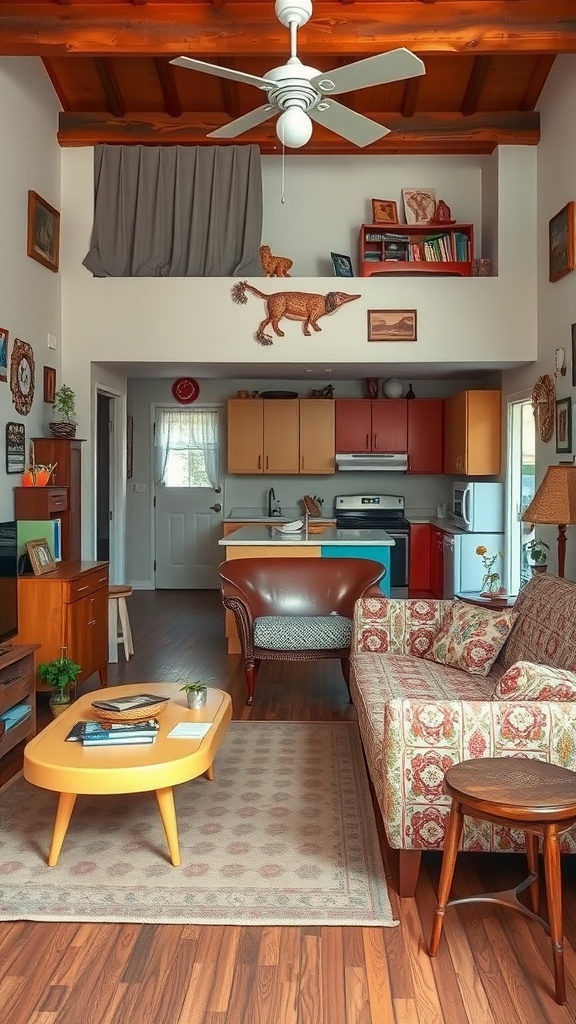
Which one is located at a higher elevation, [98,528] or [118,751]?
[98,528]

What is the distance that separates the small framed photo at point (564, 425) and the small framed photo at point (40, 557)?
324 centimetres

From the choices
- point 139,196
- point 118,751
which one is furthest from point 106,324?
point 118,751

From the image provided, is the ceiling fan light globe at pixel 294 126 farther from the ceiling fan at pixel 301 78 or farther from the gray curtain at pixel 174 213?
the gray curtain at pixel 174 213

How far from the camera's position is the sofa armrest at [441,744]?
2508 millimetres

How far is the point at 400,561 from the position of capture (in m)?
8.38

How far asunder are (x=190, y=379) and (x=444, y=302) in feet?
11.3

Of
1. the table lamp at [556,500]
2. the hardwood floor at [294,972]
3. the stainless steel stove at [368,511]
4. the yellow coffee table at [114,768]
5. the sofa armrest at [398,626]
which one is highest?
the table lamp at [556,500]

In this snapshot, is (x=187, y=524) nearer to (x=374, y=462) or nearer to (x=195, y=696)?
(x=374, y=462)

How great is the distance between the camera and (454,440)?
Result: 7793 mm

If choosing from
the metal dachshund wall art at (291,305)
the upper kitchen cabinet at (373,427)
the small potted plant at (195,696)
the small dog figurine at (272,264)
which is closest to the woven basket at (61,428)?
the metal dachshund wall art at (291,305)

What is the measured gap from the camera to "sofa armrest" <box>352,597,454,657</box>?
4.30m

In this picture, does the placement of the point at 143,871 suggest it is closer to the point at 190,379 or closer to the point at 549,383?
the point at 549,383

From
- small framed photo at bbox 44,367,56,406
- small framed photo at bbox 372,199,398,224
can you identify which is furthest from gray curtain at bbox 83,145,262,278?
small framed photo at bbox 372,199,398,224

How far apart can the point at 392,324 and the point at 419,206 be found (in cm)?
118
